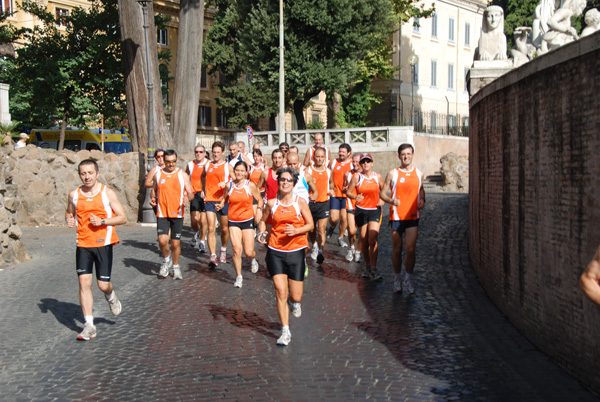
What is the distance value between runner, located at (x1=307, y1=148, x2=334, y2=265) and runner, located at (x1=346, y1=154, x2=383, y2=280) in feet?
4.51

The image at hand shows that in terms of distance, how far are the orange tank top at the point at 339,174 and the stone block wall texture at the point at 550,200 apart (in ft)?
15.2

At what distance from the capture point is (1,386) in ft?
19.1

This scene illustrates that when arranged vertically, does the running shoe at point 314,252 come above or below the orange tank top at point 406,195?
below

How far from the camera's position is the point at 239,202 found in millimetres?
10250

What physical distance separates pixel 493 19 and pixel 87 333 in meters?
10.8

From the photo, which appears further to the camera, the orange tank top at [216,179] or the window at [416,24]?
the window at [416,24]

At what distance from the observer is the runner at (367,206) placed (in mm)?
10688

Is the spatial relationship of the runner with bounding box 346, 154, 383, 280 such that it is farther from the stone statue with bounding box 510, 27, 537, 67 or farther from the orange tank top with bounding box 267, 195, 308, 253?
the stone statue with bounding box 510, 27, 537, 67

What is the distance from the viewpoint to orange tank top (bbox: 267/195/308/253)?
7418 millimetres

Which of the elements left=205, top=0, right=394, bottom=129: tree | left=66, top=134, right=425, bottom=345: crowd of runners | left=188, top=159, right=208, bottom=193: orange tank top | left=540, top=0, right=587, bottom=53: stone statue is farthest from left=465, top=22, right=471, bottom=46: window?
left=188, top=159, right=208, bottom=193: orange tank top

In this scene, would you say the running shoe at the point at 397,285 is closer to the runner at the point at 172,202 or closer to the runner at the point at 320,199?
the runner at the point at 320,199

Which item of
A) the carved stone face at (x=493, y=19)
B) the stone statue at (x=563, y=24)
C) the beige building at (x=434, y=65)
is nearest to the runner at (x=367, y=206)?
the stone statue at (x=563, y=24)

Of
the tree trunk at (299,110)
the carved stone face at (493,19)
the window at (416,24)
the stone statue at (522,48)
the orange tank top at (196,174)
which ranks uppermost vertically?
the window at (416,24)

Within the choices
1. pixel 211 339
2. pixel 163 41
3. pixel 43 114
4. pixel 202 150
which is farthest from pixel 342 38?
pixel 211 339
